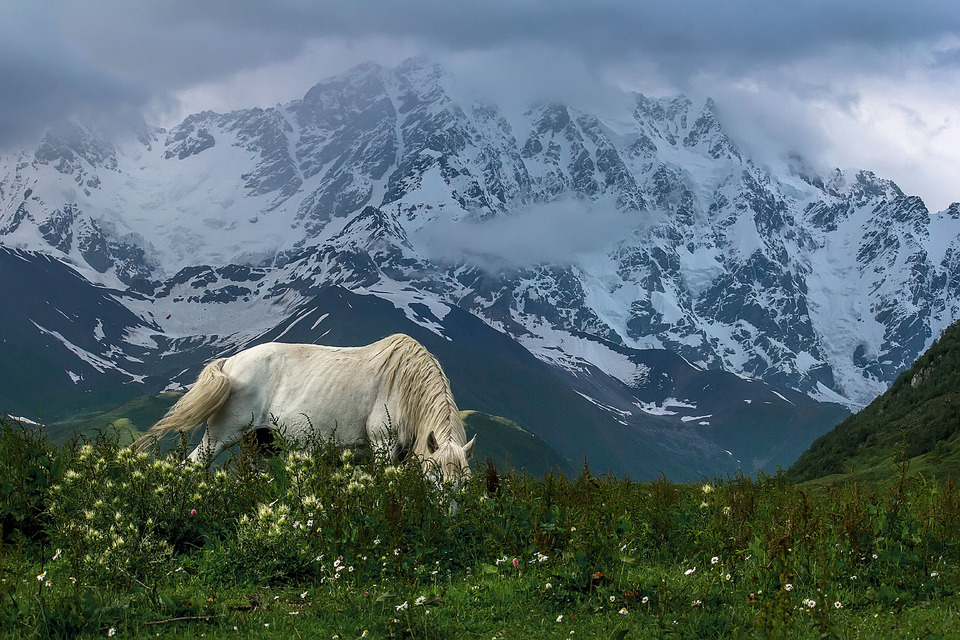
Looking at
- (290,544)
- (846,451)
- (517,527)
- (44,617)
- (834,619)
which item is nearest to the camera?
(44,617)

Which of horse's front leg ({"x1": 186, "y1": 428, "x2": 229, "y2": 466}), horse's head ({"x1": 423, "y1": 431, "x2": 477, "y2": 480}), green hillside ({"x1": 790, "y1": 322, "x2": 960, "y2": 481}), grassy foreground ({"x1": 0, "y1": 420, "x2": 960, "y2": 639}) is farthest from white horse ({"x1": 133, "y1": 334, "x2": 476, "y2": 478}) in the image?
green hillside ({"x1": 790, "y1": 322, "x2": 960, "y2": 481})

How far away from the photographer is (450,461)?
11.4 m

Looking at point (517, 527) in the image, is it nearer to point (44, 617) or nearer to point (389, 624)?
point (389, 624)

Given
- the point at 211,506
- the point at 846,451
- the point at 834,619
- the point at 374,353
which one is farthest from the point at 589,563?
the point at 846,451

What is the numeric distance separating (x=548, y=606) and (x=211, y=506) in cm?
414

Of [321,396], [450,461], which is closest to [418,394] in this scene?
[321,396]

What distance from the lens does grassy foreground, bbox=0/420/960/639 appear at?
766 centimetres

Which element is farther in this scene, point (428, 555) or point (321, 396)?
point (321, 396)

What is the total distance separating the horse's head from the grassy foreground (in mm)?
343

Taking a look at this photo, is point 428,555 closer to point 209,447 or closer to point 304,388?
point 304,388

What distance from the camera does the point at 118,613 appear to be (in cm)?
764

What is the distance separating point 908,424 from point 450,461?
532 feet

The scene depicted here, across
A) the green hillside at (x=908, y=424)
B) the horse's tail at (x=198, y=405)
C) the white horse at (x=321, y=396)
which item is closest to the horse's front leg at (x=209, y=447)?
the white horse at (x=321, y=396)

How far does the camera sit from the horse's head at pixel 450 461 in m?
11.0
